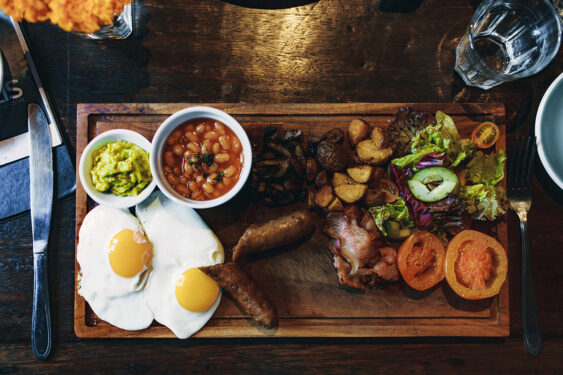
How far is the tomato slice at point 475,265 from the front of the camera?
2656mm

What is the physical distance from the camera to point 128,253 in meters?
2.63

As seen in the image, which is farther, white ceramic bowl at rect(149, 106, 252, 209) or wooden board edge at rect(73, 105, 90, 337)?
wooden board edge at rect(73, 105, 90, 337)

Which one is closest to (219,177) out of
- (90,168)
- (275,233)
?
(275,233)

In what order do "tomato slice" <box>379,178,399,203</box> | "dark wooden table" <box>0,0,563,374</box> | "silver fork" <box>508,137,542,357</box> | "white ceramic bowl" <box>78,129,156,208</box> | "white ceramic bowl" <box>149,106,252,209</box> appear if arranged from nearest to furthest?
"white ceramic bowl" <box>149,106,252,209</box>
"white ceramic bowl" <box>78,129,156,208</box>
"tomato slice" <box>379,178,399,203</box>
"silver fork" <box>508,137,542,357</box>
"dark wooden table" <box>0,0,563,374</box>

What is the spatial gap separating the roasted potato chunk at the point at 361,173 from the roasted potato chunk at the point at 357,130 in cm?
19

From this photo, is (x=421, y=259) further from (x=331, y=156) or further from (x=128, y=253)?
(x=128, y=253)

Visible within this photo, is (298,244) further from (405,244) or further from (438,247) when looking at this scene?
(438,247)

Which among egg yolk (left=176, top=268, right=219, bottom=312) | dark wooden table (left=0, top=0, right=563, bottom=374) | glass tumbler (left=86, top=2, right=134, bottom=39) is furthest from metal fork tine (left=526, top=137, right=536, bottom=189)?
glass tumbler (left=86, top=2, right=134, bottom=39)

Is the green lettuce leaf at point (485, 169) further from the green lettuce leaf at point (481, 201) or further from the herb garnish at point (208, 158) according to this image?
the herb garnish at point (208, 158)

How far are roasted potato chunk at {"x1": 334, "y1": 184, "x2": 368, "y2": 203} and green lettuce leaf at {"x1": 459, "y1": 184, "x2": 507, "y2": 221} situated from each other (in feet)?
2.37

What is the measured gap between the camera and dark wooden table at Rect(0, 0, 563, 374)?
293 cm

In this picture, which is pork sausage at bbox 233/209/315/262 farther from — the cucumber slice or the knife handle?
the knife handle

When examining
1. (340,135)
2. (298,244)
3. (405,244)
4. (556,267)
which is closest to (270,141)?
(340,135)

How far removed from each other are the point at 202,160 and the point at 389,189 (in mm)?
1352
